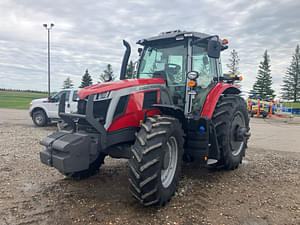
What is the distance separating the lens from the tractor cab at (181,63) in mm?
4652

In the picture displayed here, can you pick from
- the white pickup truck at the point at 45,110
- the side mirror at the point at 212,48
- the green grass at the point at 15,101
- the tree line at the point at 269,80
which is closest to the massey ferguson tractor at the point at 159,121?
the side mirror at the point at 212,48

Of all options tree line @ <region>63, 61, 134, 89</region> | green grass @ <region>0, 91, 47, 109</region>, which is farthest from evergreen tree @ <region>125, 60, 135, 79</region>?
green grass @ <region>0, 91, 47, 109</region>

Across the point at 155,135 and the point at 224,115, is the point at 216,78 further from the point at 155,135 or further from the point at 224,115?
the point at 155,135

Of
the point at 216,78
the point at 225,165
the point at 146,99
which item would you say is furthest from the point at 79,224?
the point at 216,78

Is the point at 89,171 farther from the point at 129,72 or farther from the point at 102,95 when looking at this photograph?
the point at 129,72

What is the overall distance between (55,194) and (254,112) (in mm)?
21566

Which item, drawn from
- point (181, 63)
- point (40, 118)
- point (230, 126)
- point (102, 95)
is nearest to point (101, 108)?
point (102, 95)

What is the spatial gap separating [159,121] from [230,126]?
1.98 meters

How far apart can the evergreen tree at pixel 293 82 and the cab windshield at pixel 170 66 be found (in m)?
58.4

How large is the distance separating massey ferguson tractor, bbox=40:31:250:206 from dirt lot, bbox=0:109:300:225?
0.30 metres

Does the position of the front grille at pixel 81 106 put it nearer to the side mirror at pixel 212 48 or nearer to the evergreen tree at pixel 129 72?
the evergreen tree at pixel 129 72

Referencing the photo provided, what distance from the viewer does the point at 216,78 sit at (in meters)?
5.55

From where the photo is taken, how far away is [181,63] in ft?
15.6

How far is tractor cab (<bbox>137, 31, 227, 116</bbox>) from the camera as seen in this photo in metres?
4.65
